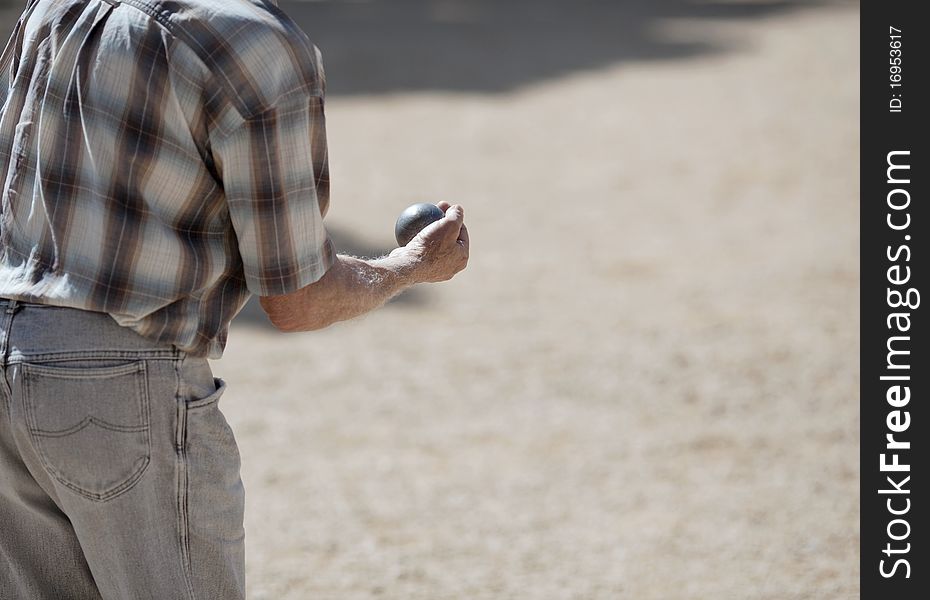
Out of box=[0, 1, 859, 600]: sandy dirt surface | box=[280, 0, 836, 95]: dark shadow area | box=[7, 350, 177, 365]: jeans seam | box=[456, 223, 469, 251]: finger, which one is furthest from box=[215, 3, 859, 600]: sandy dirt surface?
box=[280, 0, 836, 95]: dark shadow area

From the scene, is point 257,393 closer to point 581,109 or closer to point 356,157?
point 356,157

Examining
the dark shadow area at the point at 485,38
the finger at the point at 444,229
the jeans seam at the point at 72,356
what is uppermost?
the dark shadow area at the point at 485,38

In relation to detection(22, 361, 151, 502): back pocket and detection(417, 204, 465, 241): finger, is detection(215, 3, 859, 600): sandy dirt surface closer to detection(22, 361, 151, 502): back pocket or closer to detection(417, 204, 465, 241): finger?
detection(417, 204, 465, 241): finger

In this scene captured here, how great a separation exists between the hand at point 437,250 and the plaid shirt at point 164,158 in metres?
0.32

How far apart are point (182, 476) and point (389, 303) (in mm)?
4940

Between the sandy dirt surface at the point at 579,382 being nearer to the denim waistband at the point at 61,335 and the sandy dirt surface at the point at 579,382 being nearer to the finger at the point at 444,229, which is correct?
the finger at the point at 444,229

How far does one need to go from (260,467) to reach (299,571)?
2.74 ft

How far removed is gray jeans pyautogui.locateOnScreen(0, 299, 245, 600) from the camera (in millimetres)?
1889

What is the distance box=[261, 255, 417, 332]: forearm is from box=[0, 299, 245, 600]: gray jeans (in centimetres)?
17

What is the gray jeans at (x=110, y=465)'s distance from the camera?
1.89 m

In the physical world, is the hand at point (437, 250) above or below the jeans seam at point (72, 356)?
above

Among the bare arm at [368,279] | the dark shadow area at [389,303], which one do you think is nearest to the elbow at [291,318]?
the bare arm at [368,279]

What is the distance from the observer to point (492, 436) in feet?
16.1

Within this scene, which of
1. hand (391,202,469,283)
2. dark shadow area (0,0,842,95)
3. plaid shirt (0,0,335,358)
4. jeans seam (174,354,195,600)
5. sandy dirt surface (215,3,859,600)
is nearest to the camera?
plaid shirt (0,0,335,358)
